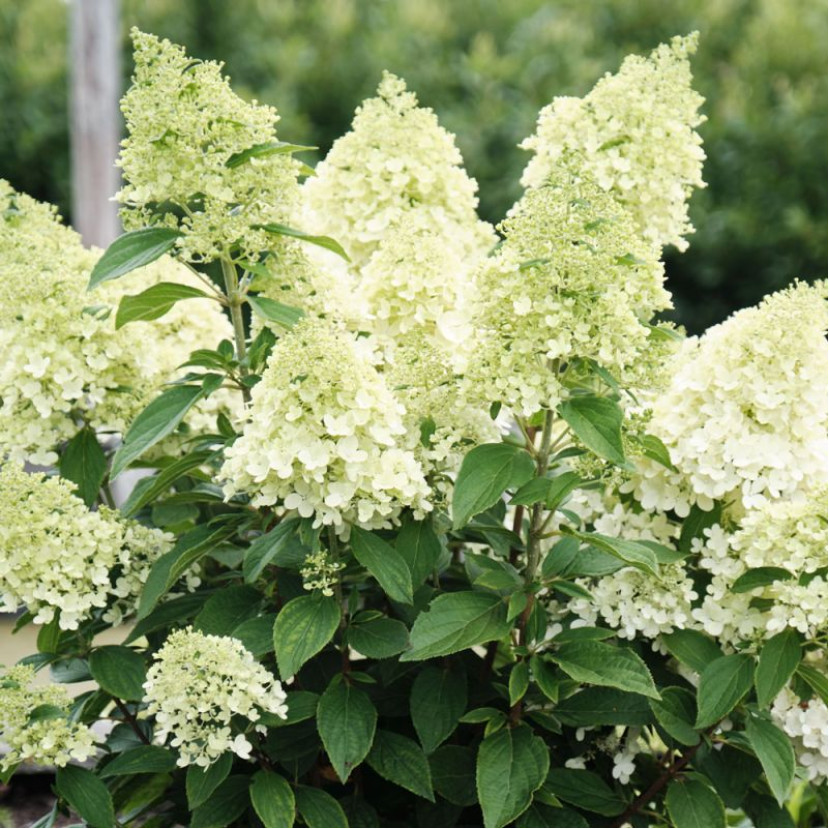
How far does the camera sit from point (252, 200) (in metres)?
2.22

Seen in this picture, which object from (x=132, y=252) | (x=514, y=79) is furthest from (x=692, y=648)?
(x=514, y=79)

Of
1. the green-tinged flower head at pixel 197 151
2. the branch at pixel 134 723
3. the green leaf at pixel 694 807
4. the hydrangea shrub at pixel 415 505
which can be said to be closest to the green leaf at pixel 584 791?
the hydrangea shrub at pixel 415 505

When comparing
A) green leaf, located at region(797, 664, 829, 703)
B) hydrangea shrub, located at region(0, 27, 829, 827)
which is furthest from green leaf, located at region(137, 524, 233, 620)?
green leaf, located at region(797, 664, 829, 703)

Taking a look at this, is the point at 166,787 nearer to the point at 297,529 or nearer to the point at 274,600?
the point at 274,600

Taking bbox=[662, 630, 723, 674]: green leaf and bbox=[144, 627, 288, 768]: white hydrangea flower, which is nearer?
bbox=[144, 627, 288, 768]: white hydrangea flower

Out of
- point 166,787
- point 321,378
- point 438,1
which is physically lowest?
point 166,787

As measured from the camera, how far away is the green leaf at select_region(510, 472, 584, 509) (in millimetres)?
1979

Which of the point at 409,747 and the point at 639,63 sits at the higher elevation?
the point at 639,63

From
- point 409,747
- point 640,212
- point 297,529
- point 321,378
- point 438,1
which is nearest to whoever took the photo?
point 321,378

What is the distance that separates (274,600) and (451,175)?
109 cm

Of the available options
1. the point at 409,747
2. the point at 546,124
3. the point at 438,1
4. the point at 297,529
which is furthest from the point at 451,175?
the point at 438,1

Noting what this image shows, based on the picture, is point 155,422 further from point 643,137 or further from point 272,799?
point 643,137

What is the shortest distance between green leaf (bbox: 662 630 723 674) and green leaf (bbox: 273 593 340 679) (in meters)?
0.69

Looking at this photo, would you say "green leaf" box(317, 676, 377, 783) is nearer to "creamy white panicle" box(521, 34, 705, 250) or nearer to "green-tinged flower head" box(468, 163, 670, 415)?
"green-tinged flower head" box(468, 163, 670, 415)
